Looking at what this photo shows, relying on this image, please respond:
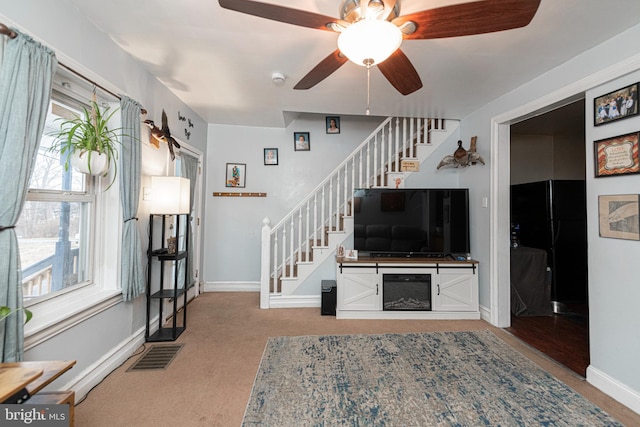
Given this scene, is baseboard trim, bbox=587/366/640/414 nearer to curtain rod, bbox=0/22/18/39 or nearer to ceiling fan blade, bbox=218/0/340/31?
ceiling fan blade, bbox=218/0/340/31

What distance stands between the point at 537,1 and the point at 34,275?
9.82 ft

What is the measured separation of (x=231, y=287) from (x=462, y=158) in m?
A: 3.71

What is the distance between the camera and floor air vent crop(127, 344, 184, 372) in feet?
7.00

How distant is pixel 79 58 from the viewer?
5.75 ft

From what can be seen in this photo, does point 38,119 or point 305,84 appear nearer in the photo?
point 38,119

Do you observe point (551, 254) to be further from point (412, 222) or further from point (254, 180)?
point (254, 180)

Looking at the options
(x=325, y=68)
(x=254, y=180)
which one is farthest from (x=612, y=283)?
(x=254, y=180)

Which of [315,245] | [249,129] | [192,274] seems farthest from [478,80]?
[192,274]

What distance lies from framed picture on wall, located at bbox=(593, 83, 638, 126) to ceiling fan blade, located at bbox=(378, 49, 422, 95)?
1.36 m

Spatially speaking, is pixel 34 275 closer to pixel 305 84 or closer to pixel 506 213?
pixel 305 84

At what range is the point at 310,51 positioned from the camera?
2.11m

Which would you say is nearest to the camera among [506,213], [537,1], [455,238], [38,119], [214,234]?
[537,1]

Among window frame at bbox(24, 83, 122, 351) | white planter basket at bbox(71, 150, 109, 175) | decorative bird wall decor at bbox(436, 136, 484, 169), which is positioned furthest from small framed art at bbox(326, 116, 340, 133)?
white planter basket at bbox(71, 150, 109, 175)

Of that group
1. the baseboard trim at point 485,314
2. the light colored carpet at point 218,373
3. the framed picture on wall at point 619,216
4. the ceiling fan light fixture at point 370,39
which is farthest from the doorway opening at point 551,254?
the ceiling fan light fixture at point 370,39
